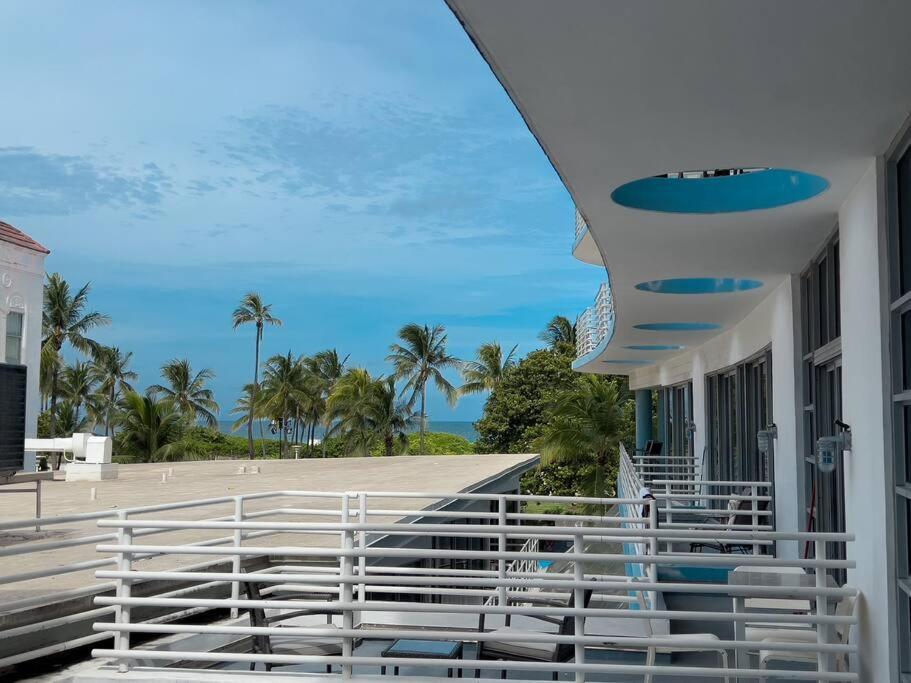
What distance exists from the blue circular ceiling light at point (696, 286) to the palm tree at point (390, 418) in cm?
3718

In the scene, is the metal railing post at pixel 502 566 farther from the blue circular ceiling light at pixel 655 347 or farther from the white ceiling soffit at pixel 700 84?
the blue circular ceiling light at pixel 655 347

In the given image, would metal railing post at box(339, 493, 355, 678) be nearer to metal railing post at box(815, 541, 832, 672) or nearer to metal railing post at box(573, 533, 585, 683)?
metal railing post at box(573, 533, 585, 683)

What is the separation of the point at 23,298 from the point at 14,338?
66.8 inches

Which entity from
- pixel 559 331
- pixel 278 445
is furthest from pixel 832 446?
pixel 278 445

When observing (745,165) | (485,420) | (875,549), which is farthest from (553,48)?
(485,420)

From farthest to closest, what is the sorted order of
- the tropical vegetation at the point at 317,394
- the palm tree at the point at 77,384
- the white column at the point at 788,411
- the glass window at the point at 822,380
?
the palm tree at the point at 77,384, the tropical vegetation at the point at 317,394, the white column at the point at 788,411, the glass window at the point at 822,380

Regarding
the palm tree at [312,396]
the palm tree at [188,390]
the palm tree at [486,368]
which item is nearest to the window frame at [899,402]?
the palm tree at [486,368]

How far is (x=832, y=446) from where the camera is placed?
7.14 m

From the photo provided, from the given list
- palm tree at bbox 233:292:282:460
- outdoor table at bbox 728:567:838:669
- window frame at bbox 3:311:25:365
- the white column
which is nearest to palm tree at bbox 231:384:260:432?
palm tree at bbox 233:292:282:460

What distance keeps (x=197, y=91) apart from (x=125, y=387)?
372ft

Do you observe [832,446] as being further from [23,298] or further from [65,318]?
[65,318]

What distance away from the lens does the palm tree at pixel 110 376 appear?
60.1m

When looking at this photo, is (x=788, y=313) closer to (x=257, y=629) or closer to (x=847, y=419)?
(x=847, y=419)

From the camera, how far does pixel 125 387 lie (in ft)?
204
